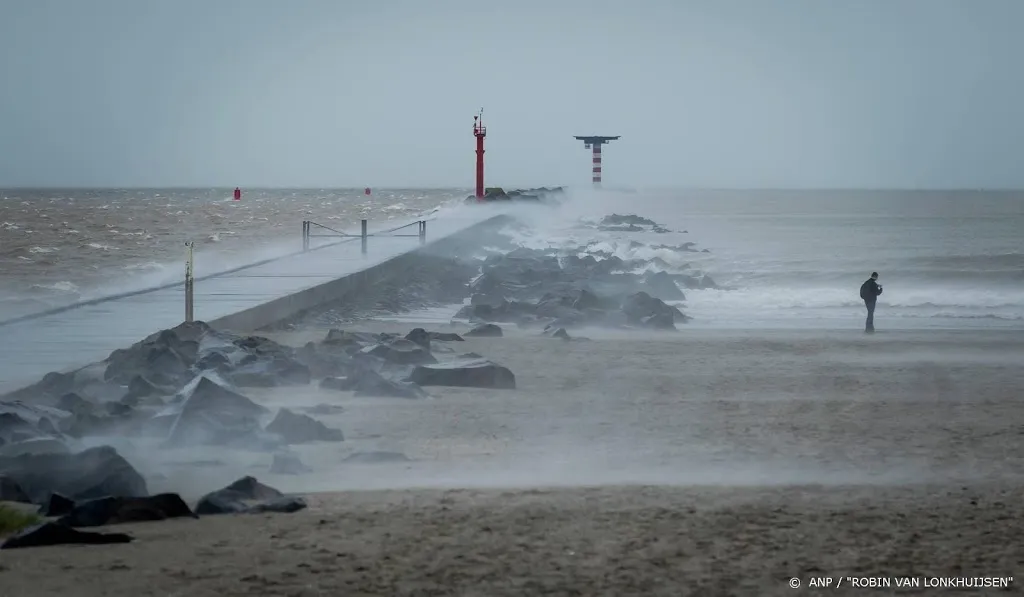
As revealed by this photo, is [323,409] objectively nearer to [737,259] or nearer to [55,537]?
[55,537]

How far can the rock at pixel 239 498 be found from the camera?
637 centimetres

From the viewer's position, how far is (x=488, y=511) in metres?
6.47

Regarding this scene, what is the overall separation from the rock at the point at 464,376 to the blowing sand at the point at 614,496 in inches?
9.3

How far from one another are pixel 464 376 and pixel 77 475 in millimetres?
4715

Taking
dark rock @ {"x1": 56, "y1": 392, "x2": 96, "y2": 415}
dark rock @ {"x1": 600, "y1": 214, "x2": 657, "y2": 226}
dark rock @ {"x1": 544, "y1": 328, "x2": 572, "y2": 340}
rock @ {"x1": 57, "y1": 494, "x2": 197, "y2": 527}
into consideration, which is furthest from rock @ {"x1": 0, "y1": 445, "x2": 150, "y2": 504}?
dark rock @ {"x1": 600, "y1": 214, "x2": 657, "y2": 226}

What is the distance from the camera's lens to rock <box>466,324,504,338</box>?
1568 cm

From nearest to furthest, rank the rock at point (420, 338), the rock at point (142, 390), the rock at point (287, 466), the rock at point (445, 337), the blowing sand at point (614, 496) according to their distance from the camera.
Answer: the blowing sand at point (614, 496)
the rock at point (287, 466)
the rock at point (142, 390)
the rock at point (420, 338)
the rock at point (445, 337)

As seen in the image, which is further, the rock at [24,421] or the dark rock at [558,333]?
the dark rock at [558,333]

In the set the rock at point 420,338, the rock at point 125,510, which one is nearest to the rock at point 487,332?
the rock at point 420,338

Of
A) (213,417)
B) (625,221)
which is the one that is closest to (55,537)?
(213,417)

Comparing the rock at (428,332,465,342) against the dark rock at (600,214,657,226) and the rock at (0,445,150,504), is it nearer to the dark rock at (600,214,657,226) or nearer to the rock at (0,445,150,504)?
the rock at (0,445,150,504)

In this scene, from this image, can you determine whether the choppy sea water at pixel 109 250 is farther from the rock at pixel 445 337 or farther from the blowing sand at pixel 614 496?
the blowing sand at pixel 614 496

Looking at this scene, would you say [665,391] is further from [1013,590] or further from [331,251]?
[331,251]

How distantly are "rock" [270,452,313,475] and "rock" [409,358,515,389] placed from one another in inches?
133
